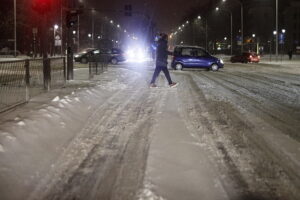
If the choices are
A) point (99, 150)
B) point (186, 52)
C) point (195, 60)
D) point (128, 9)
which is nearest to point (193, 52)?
point (186, 52)

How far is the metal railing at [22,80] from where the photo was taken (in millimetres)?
12094

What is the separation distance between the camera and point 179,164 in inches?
281

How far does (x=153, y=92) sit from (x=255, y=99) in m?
3.77

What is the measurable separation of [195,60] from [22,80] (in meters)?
24.6

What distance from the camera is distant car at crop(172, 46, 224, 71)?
36.8m

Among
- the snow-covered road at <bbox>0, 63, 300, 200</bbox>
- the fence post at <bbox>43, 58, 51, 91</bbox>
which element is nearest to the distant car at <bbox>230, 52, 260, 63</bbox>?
the fence post at <bbox>43, 58, 51, 91</bbox>

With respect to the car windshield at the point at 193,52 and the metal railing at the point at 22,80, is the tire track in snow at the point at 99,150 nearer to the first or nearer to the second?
the metal railing at the point at 22,80

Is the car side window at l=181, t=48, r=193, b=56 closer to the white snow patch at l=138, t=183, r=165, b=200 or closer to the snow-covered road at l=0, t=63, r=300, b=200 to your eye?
the snow-covered road at l=0, t=63, r=300, b=200

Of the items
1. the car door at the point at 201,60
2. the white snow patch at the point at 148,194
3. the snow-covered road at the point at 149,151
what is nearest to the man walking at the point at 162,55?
the snow-covered road at the point at 149,151

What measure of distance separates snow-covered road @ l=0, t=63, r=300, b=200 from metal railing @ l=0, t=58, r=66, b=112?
38 centimetres

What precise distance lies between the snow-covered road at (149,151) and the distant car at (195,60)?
22.8 m

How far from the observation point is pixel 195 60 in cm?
3697

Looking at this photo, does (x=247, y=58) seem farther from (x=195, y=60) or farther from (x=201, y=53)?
(x=195, y=60)

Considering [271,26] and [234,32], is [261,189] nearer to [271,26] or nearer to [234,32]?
[234,32]
